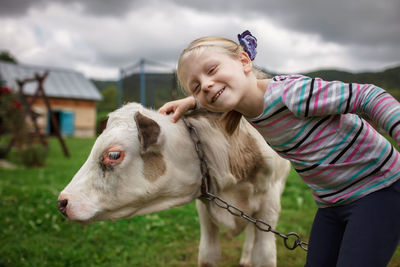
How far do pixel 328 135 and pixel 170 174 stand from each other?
93 cm

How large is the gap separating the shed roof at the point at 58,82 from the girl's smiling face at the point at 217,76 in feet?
89.4

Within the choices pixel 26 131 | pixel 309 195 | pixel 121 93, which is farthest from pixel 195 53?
pixel 121 93

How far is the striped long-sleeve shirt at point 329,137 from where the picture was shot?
155cm

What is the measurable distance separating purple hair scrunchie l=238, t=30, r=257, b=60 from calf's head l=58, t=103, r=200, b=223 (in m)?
0.65

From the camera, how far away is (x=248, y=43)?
1.89 m

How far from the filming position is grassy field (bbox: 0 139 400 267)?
350 cm

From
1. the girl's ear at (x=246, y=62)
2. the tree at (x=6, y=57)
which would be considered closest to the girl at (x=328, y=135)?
the girl's ear at (x=246, y=62)

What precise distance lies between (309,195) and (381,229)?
176 inches

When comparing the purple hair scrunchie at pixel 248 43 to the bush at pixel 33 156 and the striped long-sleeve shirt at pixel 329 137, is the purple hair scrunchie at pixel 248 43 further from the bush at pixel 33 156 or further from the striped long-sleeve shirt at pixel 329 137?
the bush at pixel 33 156

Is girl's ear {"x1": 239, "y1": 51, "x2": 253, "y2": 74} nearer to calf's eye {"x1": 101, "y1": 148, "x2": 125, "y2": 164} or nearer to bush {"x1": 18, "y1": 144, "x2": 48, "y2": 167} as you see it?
calf's eye {"x1": 101, "y1": 148, "x2": 125, "y2": 164}

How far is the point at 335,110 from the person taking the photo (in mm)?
1535

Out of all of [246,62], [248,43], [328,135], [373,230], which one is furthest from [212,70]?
[373,230]

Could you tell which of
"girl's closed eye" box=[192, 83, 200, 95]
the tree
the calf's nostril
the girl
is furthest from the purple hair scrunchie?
the tree

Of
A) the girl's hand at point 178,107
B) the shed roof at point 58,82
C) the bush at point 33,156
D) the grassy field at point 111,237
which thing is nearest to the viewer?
the girl's hand at point 178,107
